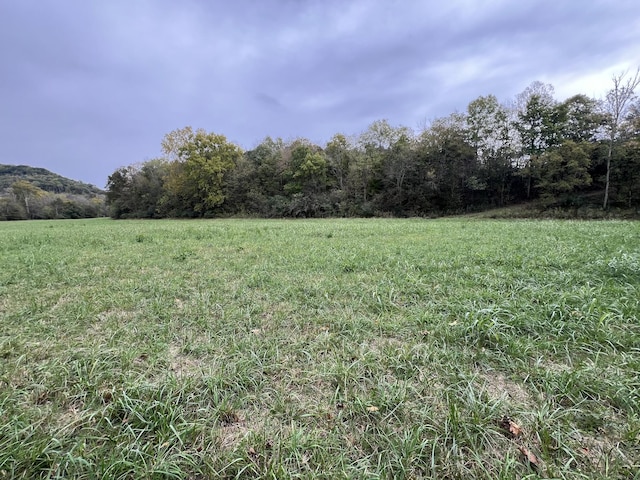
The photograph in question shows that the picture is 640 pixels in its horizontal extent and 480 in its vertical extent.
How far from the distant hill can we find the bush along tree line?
57109 mm

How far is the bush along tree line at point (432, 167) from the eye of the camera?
20.9 metres

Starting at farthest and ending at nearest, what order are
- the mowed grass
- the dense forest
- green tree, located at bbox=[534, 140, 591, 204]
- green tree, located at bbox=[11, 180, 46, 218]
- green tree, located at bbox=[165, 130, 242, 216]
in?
green tree, located at bbox=[11, 180, 46, 218], the dense forest, green tree, located at bbox=[165, 130, 242, 216], green tree, located at bbox=[534, 140, 591, 204], the mowed grass

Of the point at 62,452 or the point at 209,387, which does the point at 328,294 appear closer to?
the point at 209,387

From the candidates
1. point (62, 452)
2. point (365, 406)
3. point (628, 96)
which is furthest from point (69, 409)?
point (628, 96)

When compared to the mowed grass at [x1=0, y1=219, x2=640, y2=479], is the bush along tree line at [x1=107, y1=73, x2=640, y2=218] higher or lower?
higher

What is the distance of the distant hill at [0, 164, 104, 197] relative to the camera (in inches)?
2830

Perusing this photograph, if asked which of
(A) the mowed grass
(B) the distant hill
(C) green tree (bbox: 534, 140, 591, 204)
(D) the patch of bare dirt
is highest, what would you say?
(B) the distant hill

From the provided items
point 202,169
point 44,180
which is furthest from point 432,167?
point 44,180

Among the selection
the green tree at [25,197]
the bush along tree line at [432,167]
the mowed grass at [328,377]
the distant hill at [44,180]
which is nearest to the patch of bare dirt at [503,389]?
the mowed grass at [328,377]

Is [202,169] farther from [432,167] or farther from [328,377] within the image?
[328,377]

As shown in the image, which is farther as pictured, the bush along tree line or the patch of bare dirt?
the bush along tree line

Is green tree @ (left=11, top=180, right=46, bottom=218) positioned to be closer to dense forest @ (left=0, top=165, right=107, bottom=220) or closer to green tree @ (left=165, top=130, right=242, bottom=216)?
dense forest @ (left=0, top=165, right=107, bottom=220)


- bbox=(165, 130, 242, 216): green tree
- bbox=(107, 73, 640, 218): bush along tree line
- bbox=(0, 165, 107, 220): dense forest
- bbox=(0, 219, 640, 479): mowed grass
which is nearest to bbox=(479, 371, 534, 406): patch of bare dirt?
bbox=(0, 219, 640, 479): mowed grass

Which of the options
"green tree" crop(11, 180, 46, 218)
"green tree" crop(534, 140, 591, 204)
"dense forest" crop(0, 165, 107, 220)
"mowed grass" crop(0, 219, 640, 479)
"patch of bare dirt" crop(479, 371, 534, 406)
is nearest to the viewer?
"mowed grass" crop(0, 219, 640, 479)
